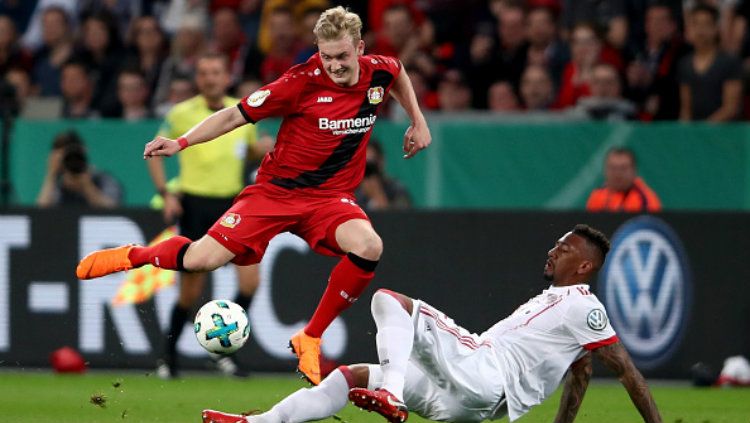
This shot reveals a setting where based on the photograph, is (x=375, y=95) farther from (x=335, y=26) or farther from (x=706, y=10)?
(x=706, y=10)

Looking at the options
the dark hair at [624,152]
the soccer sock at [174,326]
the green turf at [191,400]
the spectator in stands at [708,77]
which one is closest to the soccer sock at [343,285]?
the green turf at [191,400]

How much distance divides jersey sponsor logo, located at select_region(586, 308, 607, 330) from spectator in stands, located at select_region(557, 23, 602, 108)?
21.9 ft

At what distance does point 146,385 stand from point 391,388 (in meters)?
4.65

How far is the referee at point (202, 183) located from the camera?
39.8ft

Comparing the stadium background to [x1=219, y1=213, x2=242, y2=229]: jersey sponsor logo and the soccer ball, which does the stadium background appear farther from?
the soccer ball

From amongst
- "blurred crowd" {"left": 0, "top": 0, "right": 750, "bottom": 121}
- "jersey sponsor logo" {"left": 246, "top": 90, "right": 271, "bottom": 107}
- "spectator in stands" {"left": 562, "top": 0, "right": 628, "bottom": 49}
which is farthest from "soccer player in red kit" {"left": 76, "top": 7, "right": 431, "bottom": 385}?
"spectator in stands" {"left": 562, "top": 0, "right": 628, "bottom": 49}

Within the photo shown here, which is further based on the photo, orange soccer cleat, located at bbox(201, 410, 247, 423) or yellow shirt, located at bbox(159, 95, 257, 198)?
yellow shirt, located at bbox(159, 95, 257, 198)

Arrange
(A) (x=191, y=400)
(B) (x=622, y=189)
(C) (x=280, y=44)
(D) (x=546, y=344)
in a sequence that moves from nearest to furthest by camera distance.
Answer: (D) (x=546, y=344) → (A) (x=191, y=400) → (B) (x=622, y=189) → (C) (x=280, y=44)

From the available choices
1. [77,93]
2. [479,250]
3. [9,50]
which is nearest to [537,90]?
[479,250]

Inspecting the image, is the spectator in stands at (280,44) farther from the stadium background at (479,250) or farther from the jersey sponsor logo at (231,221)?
the jersey sponsor logo at (231,221)

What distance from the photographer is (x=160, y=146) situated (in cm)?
852

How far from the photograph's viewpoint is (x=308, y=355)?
8.73 m

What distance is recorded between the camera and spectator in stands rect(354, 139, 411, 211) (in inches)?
522

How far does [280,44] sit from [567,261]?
Answer: 318 inches
